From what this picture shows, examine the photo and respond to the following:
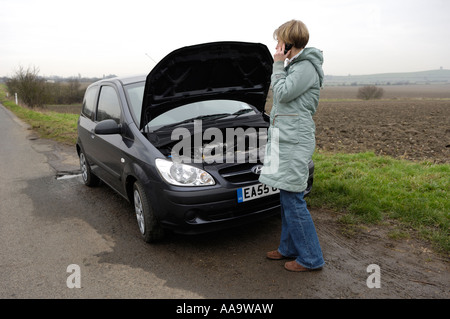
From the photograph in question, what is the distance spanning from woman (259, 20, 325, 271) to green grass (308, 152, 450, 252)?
1.31 m

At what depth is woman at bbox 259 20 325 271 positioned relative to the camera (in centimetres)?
284

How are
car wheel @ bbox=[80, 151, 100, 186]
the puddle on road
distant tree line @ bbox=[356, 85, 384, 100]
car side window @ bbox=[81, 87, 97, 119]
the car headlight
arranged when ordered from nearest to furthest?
the car headlight
car side window @ bbox=[81, 87, 97, 119]
car wheel @ bbox=[80, 151, 100, 186]
the puddle on road
distant tree line @ bbox=[356, 85, 384, 100]

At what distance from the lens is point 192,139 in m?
3.91

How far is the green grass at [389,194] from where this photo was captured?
4016 millimetres

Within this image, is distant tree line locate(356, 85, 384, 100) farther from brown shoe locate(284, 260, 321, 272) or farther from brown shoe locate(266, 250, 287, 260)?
brown shoe locate(284, 260, 321, 272)

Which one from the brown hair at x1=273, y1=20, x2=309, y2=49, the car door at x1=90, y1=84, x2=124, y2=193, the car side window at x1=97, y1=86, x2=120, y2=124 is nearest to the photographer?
the brown hair at x1=273, y1=20, x2=309, y2=49

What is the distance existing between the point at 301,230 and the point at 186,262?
115 cm

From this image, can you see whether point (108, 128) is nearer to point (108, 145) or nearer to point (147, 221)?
point (108, 145)

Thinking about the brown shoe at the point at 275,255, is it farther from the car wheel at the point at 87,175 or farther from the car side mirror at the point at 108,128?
the car wheel at the point at 87,175

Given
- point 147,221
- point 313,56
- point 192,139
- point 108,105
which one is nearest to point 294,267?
point 147,221

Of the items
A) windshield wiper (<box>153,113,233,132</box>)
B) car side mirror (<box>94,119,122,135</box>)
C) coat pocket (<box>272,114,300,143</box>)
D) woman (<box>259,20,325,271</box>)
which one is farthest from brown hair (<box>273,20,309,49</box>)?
car side mirror (<box>94,119,122,135</box>)

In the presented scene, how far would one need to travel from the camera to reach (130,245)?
3.81m
